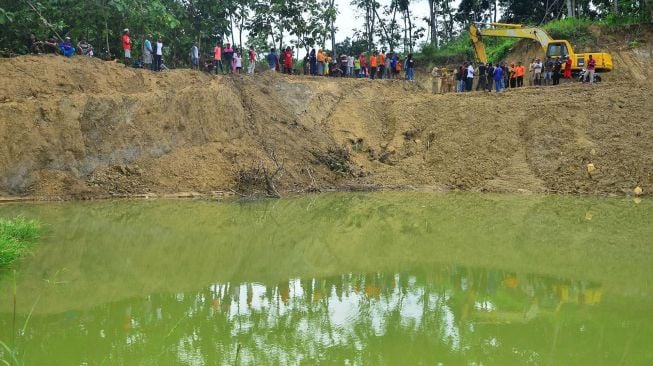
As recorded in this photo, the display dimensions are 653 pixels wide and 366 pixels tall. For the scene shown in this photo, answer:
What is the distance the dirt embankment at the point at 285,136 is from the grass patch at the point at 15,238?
6.30 m

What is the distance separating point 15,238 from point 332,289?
585 centimetres

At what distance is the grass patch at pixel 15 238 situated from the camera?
8.92m

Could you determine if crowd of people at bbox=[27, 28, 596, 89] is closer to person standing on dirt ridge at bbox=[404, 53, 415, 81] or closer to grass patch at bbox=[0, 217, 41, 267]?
person standing on dirt ridge at bbox=[404, 53, 415, 81]

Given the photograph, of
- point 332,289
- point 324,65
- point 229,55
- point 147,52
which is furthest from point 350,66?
point 332,289

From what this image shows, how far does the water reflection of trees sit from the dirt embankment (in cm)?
1070

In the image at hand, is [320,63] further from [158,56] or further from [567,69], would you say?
[567,69]

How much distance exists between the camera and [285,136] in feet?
69.4

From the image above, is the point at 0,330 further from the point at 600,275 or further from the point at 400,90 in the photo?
the point at 400,90

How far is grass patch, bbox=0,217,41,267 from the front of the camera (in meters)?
8.92

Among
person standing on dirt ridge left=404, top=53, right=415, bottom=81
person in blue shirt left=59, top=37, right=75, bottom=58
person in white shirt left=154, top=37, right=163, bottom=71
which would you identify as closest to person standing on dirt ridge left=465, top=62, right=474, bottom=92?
person standing on dirt ridge left=404, top=53, right=415, bottom=81

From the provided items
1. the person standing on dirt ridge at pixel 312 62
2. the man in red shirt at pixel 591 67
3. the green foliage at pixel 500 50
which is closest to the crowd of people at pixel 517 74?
the man in red shirt at pixel 591 67

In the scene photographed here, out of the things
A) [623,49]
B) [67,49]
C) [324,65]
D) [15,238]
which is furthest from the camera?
[623,49]

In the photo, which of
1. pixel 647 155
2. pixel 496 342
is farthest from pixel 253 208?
pixel 647 155

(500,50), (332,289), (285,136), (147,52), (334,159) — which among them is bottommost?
(332,289)
